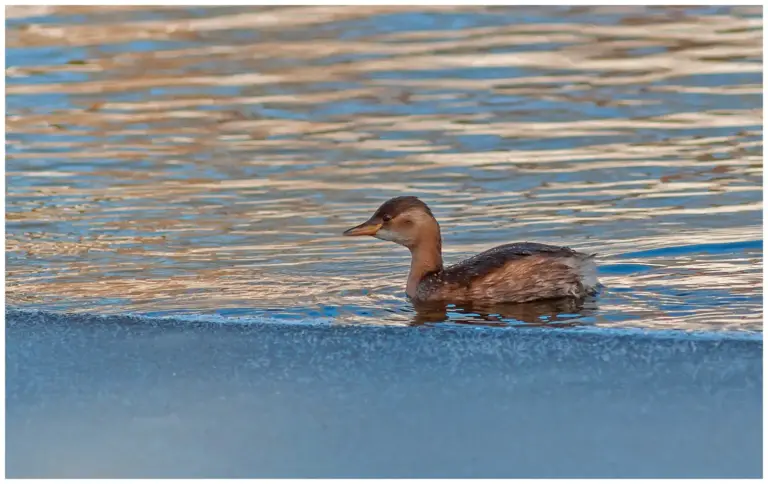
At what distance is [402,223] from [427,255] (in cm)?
24

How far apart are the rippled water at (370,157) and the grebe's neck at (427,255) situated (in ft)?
0.62

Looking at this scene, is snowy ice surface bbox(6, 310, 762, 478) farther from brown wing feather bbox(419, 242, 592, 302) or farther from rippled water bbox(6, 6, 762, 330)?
brown wing feather bbox(419, 242, 592, 302)

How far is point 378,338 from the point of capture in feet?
20.9

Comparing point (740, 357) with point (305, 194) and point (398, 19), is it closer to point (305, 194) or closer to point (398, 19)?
point (305, 194)

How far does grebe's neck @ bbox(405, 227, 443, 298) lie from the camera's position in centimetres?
854

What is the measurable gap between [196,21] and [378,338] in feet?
45.9

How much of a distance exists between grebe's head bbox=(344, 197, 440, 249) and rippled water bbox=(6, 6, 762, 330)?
29cm

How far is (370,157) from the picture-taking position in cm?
A: 1174

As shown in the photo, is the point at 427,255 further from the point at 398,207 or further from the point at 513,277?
the point at 513,277

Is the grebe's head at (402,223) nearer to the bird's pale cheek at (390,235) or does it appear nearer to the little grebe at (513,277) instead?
the bird's pale cheek at (390,235)

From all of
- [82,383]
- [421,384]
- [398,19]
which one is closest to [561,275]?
[421,384]

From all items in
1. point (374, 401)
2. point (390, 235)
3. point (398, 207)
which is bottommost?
point (374, 401)

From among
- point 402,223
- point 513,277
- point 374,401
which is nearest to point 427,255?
point 402,223

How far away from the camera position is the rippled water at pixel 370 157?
326 inches
